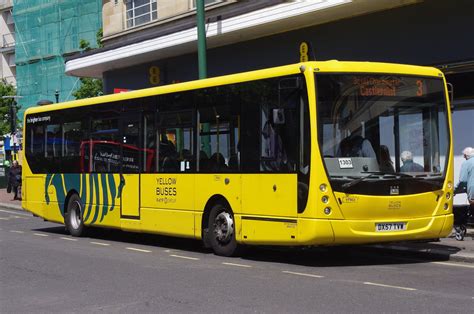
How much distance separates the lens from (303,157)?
1000 centimetres

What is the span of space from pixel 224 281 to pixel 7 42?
71.8m

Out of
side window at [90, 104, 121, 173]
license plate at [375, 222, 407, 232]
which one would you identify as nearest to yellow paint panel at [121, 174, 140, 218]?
side window at [90, 104, 121, 173]

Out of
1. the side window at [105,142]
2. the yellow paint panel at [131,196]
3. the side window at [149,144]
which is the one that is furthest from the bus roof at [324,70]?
the side window at [105,142]

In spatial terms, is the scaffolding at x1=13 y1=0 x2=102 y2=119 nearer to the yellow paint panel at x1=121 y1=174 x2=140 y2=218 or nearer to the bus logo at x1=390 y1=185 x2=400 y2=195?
the yellow paint panel at x1=121 y1=174 x2=140 y2=218

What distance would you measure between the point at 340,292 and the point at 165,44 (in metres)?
14.6

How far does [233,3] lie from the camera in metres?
20.5

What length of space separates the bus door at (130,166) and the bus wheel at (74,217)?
2084 millimetres

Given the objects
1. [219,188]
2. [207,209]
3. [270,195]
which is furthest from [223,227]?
[270,195]

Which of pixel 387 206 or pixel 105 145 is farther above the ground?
pixel 105 145

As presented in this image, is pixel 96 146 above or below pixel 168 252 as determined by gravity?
above

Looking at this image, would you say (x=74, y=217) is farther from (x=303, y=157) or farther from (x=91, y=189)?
(x=303, y=157)

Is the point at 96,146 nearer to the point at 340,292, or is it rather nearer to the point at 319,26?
the point at 319,26

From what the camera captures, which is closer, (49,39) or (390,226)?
(390,226)

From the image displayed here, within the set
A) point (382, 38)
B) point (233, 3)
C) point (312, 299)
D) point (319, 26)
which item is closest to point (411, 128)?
point (312, 299)
